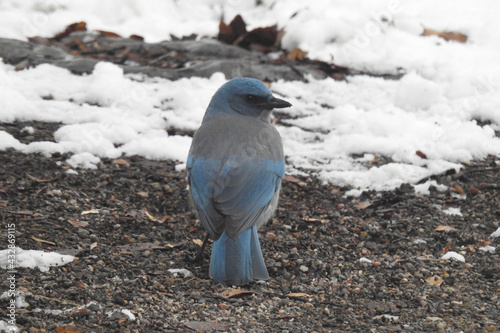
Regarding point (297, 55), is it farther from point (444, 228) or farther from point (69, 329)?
point (69, 329)

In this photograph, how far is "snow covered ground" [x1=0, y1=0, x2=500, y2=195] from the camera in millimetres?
5578

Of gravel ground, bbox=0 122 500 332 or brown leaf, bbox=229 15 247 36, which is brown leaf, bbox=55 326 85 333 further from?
brown leaf, bbox=229 15 247 36

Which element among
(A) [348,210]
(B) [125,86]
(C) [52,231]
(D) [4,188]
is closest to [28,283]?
(C) [52,231]

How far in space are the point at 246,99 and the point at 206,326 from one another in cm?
197

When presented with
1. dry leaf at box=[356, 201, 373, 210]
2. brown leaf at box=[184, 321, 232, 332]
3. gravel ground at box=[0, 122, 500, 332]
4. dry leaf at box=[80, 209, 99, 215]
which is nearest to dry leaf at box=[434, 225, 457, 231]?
gravel ground at box=[0, 122, 500, 332]

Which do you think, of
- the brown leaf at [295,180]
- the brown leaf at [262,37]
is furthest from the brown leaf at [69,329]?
the brown leaf at [262,37]

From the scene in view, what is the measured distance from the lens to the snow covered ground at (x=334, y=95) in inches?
220

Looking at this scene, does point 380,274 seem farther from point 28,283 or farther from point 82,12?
point 82,12

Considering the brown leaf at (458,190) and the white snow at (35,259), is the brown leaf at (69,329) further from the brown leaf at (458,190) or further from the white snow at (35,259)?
the brown leaf at (458,190)

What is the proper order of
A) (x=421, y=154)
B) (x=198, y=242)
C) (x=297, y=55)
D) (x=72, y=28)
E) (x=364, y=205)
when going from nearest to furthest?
(x=198, y=242)
(x=364, y=205)
(x=421, y=154)
(x=297, y=55)
(x=72, y=28)

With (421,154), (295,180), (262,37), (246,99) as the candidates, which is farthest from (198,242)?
(262,37)

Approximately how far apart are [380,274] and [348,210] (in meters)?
1.08

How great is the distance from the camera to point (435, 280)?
3.71 metres

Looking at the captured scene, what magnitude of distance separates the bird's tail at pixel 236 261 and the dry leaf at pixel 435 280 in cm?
97
